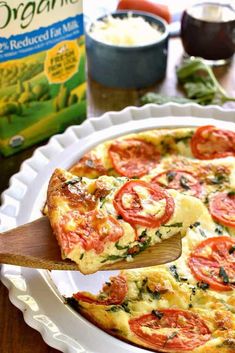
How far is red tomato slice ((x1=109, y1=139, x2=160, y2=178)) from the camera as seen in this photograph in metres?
2.73

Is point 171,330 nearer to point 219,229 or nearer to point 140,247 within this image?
point 140,247

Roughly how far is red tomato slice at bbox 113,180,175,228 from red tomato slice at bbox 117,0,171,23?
2318 mm

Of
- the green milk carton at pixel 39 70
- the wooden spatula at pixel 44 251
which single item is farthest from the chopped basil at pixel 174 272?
the green milk carton at pixel 39 70

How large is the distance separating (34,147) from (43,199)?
68 cm

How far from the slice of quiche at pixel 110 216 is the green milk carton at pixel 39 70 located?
2.70ft

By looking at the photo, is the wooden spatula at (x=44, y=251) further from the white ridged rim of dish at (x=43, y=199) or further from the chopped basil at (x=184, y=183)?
the chopped basil at (x=184, y=183)

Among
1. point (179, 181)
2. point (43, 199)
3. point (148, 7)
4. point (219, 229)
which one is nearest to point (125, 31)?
point (148, 7)

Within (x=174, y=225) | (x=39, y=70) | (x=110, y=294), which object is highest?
(x=39, y=70)

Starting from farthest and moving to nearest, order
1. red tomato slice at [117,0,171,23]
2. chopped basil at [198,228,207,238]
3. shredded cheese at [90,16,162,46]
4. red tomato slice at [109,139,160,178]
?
red tomato slice at [117,0,171,23], shredded cheese at [90,16,162,46], red tomato slice at [109,139,160,178], chopped basil at [198,228,207,238]

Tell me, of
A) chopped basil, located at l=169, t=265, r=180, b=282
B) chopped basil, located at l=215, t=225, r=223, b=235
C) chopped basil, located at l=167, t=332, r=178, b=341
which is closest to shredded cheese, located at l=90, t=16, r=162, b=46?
chopped basil, located at l=215, t=225, r=223, b=235

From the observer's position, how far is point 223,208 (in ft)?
8.32

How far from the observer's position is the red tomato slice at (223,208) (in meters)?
2.48

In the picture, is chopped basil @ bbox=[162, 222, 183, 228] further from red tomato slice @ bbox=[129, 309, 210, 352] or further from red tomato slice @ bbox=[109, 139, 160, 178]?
red tomato slice @ bbox=[109, 139, 160, 178]

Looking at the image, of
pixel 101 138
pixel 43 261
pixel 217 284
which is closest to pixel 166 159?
pixel 101 138
